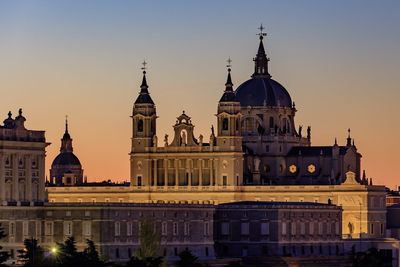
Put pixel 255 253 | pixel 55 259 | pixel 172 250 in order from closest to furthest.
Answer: pixel 55 259 → pixel 172 250 → pixel 255 253

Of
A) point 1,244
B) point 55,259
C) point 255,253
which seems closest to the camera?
point 55,259

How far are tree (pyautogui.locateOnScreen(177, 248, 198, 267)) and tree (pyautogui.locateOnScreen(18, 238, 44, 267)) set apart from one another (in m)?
12.4

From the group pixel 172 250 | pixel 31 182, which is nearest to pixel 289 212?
pixel 172 250

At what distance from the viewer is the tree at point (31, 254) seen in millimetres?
152750

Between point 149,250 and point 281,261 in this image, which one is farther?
point 281,261

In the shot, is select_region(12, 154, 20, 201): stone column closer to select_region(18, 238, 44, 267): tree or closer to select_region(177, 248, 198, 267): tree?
select_region(18, 238, 44, 267): tree

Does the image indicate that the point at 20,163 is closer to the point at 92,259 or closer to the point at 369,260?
the point at 92,259

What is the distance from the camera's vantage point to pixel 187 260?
560ft

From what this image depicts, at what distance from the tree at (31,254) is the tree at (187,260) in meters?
12.4

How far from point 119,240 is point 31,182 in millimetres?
7489

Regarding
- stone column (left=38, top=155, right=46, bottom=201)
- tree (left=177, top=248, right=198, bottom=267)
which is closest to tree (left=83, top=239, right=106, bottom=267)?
tree (left=177, top=248, right=198, bottom=267)

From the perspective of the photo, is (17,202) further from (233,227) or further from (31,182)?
(233,227)

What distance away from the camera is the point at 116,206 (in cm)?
17638

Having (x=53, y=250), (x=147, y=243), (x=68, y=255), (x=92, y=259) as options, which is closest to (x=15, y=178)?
(x=147, y=243)
